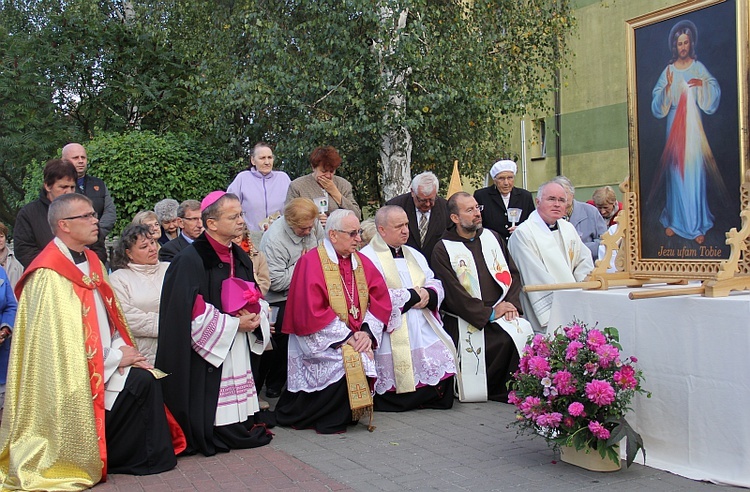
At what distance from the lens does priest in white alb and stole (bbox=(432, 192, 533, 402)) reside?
7.73 metres

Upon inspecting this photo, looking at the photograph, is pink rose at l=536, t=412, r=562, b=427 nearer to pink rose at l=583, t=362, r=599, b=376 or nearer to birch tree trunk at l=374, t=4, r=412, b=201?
pink rose at l=583, t=362, r=599, b=376

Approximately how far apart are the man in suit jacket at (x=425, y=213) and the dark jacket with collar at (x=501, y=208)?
1.85 feet

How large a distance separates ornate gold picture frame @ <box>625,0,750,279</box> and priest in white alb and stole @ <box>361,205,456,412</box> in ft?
7.91

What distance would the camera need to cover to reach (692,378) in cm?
492

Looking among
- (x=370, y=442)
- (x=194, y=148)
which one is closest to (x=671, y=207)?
(x=370, y=442)

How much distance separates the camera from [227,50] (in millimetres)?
16062

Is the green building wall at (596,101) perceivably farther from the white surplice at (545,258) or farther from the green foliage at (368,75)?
the white surplice at (545,258)

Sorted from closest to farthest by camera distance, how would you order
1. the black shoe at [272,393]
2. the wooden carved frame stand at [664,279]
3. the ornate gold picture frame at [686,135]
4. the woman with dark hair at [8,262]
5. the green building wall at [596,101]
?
the wooden carved frame stand at [664,279] < the ornate gold picture frame at [686,135] < the woman with dark hair at [8,262] < the black shoe at [272,393] < the green building wall at [596,101]

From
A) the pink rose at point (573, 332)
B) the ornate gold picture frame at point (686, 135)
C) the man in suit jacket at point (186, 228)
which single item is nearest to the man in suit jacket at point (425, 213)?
the man in suit jacket at point (186, 228)

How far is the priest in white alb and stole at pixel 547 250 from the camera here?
7754mm

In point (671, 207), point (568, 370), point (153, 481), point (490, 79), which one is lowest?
point (153, 481)

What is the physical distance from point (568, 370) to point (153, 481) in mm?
2700

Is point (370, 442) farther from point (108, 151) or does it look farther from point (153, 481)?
point (108, 151)

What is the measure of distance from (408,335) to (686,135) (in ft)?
10.7
